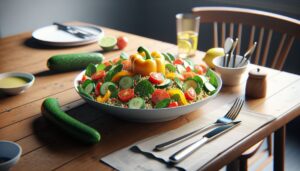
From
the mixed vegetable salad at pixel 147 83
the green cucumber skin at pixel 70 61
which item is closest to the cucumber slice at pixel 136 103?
the mixed vegetable salad at pixel 147 83

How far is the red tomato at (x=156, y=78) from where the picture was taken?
1063mm

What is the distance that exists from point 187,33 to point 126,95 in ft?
2.07

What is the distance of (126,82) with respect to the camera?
3.54 feet

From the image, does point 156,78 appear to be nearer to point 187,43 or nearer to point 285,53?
point 187,43

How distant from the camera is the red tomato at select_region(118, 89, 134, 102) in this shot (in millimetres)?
1025

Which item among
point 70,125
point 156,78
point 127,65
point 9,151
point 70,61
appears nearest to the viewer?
point 9,151

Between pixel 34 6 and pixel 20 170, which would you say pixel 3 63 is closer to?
pixel 20 170

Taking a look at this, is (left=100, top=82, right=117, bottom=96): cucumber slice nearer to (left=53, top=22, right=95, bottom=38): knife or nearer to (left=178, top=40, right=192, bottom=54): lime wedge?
(left=178, top=40, right=192, bottom=54): lime wedge

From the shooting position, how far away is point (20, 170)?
85 cm

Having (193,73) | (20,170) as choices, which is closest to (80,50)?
(193,73)

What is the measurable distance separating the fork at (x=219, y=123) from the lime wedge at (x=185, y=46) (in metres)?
0.43

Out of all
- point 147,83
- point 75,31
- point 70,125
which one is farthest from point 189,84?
point 75,31

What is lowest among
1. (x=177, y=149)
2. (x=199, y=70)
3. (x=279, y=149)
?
(x=279, y=149)

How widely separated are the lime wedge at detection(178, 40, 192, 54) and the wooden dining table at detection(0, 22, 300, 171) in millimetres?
47
